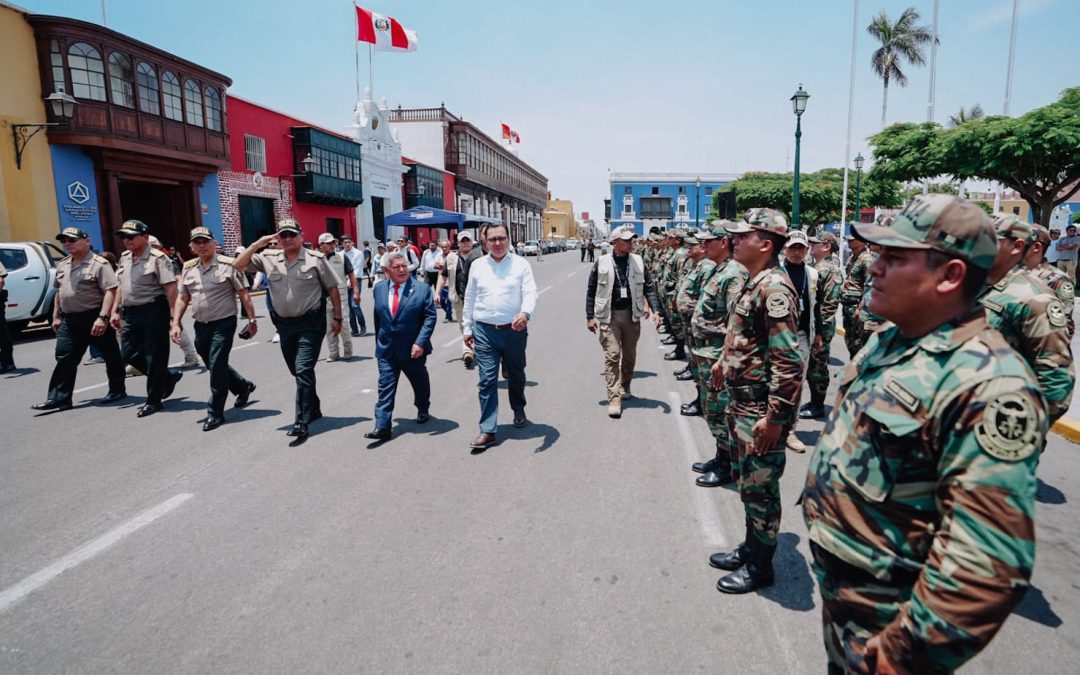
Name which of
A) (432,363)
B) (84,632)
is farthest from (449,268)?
(84,632)

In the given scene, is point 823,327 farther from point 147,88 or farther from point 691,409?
point 147,88

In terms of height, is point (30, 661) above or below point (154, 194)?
below

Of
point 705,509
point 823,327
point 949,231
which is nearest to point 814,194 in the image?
point 823,327

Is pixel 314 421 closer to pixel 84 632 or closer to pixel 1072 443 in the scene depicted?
pixel 84 632

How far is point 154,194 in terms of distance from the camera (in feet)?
73.0

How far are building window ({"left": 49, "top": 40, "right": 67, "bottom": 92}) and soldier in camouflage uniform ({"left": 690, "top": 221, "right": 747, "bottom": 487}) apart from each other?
20084mm

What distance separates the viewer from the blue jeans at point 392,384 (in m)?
5.61

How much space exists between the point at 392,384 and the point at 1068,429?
6.51 meters

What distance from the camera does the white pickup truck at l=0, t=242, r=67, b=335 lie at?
1140cm

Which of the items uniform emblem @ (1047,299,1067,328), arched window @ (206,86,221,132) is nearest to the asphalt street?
uniform emblem @ (1047,299,1067,328)

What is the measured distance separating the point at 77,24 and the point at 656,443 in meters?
21.0

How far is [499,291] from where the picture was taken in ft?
18.2

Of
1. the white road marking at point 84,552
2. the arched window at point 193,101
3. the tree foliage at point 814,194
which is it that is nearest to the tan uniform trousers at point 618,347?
the white road marking at point 84,552

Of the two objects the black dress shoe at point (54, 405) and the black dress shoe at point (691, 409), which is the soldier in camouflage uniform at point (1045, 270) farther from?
the black dress shoe at point (54, 405)
